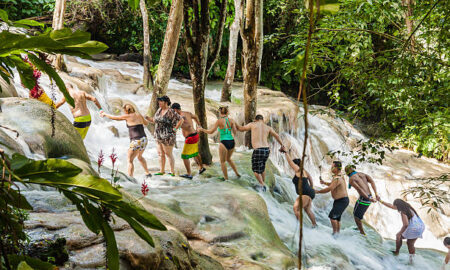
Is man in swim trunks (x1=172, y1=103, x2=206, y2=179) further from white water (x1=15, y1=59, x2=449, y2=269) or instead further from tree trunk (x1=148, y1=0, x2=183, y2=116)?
tree trunk (x1=148, y1=0, x2=183, y2=116)

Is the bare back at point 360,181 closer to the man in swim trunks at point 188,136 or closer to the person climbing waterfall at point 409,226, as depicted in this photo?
the person climbing waterfall at point 409,226

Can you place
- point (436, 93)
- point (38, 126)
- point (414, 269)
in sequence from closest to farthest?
1. point (436, 93)
2. point (38, 126)
3. point (414, 269)

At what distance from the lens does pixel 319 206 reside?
34.8 feet

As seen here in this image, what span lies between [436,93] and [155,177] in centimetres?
524

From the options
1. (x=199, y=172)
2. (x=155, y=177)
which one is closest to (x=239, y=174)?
(x=199, y=172)

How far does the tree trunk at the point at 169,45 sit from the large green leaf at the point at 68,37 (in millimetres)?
8344

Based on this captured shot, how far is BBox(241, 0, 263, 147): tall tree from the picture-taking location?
29.4 feet

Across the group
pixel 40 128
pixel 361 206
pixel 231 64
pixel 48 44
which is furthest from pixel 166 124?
pixel 231 64

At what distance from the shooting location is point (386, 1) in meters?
5.68

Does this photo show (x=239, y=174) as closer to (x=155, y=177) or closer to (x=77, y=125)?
(x=155, y=177)

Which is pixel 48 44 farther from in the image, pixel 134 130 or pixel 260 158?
pixel 260 158

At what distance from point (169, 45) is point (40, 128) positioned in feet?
14.8

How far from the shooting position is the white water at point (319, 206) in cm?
691

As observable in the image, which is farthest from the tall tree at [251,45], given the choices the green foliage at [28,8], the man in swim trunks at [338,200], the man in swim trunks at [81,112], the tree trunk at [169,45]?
the green foliage at [28,8]
